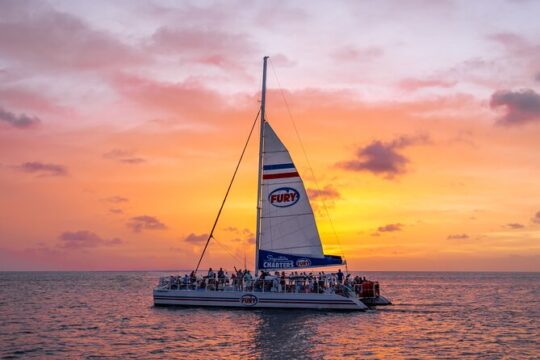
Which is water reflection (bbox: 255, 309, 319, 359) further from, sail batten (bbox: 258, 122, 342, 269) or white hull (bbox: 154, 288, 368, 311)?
sail batten (bbox: 258, 122, 342, 269)

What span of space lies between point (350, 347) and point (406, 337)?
17.9 feet

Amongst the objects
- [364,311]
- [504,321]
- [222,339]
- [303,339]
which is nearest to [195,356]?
[222,339]

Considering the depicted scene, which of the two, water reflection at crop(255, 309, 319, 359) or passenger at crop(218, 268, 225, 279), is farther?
passenger at crop(218, 268, 225, 279)

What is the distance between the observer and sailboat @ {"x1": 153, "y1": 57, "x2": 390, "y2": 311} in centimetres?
4266

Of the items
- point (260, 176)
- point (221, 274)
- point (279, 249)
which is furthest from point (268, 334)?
point (260, 176)

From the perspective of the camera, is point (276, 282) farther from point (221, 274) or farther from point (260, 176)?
point (260, 176)

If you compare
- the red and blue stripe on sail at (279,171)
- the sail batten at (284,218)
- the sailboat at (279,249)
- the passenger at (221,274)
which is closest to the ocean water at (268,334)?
the sailboat at (279,249)

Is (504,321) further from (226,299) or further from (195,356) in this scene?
(195,356)

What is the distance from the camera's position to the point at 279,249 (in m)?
43.0

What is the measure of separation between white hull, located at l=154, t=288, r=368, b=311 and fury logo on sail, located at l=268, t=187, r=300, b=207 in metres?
6.49

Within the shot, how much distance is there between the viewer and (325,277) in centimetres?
4319

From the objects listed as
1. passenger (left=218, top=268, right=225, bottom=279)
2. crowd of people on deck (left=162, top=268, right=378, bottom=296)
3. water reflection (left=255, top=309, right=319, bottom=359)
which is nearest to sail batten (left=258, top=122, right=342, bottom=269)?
crowd of people on deck (left=162, top=268, right=378, bottom=296)

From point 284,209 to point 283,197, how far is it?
2.90 feet

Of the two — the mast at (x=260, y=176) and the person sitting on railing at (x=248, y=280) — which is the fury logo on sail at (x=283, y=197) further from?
the person sitting on railing at (x=248, y=280)
